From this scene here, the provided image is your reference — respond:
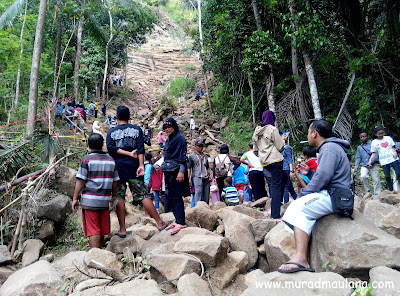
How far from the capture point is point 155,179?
7254 mm

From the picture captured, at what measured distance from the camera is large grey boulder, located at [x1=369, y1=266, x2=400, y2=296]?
6.64 feet

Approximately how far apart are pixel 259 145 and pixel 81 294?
123 inches

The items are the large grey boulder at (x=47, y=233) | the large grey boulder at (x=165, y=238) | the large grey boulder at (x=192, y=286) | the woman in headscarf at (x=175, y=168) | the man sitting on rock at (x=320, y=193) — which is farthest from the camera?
the large grey boulder at (x=47, y=233)

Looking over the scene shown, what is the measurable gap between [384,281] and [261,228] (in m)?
1.61

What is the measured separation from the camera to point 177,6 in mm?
54375

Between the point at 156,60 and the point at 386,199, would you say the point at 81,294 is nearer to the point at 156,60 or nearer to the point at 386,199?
the point at 386,199

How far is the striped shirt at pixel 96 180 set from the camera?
12.1ft

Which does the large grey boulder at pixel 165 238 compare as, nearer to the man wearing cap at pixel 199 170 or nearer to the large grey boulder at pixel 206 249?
the large grey boulder at pixel 206 249

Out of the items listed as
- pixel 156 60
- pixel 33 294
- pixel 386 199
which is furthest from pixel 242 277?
pixel 156 60

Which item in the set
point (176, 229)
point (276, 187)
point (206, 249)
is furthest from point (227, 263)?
point (276, 187)

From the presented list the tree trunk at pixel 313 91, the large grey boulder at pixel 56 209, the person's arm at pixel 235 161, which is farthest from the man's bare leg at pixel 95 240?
the tree trunk at pixel 313 91

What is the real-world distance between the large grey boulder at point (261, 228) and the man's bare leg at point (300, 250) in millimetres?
919

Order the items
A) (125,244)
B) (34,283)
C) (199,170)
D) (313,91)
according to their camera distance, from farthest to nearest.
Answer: (313,91) → (199,170) → (125,244) → (34,283)

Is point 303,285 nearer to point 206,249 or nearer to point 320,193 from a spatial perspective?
point 320,193
